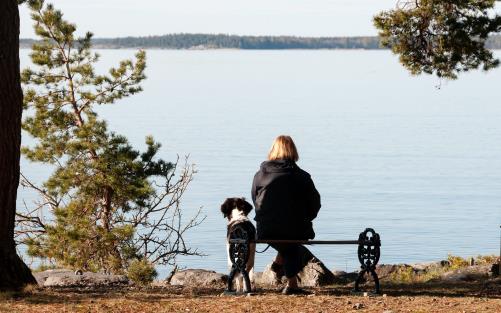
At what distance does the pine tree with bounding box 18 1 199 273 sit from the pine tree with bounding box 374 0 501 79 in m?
9.68

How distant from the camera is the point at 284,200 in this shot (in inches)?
420

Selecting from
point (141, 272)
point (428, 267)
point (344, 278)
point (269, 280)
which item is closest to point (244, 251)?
point (269, 280)

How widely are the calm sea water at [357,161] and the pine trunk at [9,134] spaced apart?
860 inches

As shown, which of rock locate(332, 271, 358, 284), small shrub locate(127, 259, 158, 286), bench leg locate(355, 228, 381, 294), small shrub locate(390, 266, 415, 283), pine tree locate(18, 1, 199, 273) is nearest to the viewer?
bench leg locate(355, 228, 381, 294)

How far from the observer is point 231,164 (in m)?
58.2

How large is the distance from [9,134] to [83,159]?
531 inches

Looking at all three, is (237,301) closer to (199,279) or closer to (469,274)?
(469,274)

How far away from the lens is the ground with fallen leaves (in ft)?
32.6

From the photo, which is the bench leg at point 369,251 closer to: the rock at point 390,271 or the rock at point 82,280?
the rock at point 82,280

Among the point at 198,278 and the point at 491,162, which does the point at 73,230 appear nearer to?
the point at 198,278

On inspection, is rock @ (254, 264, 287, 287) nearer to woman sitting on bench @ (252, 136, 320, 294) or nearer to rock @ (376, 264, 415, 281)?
rock @ (376, 264, 415, 281)

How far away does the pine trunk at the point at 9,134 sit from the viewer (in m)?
10.9

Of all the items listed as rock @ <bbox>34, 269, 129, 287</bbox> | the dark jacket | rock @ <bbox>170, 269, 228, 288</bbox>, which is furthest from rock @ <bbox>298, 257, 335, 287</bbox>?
the dark jacket

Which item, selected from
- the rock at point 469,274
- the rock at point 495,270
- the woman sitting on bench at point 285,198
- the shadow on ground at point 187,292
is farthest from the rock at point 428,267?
the woman sitting on bench at point 285,198
